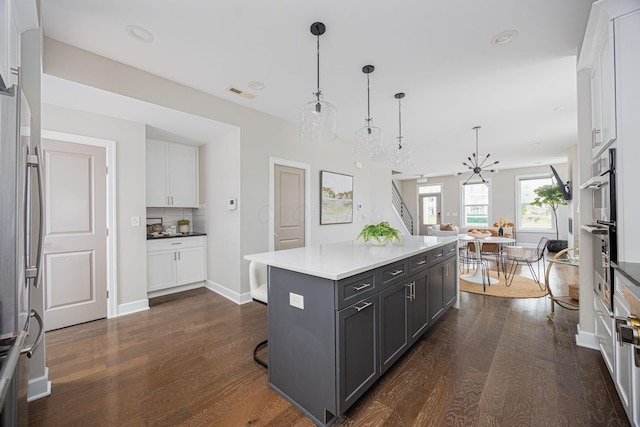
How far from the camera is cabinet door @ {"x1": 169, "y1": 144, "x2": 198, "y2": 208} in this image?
14.0ft

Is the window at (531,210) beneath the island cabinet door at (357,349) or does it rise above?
above

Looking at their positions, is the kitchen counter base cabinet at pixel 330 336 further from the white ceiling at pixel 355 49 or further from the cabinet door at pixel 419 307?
the white ceiling at pixel 355 49

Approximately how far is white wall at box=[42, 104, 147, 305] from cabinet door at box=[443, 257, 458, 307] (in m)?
3.68

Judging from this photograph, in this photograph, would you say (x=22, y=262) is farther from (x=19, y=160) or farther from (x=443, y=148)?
(x=443, y=148)

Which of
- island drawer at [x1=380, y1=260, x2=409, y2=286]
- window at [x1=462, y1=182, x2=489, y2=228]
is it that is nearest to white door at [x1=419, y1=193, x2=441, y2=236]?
window at [x1=462, y1=182, x2=489, y2=228]

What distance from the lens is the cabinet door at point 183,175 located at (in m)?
4.26

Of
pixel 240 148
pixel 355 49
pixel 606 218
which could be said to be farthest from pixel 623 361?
pixel 240 148

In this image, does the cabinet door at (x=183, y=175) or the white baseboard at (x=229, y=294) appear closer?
the white baseboard at (x=229, y=294)

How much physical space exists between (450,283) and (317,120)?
94.9 inches

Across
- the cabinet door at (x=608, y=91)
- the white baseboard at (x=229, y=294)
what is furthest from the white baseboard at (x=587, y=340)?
the white baseboard at (x=229, y=294)

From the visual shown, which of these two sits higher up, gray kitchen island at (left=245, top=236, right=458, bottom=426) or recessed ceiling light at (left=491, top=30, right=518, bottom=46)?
recessed ceiling light at (left=491, top=30, right=518, bottom=46)

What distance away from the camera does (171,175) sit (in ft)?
13.9

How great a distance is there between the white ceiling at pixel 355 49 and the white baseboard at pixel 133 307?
2277mm

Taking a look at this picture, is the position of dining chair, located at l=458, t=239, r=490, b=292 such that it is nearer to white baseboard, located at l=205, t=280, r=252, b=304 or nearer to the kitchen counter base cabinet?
the kitchen counter base cabinet
